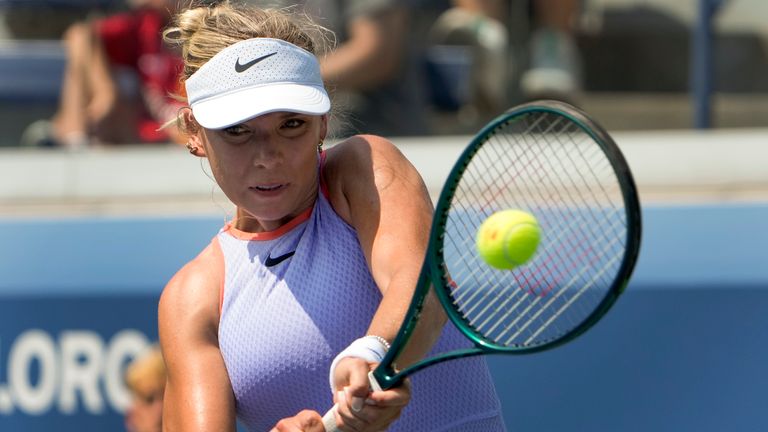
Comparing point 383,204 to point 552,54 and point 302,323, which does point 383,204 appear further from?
point 552,54

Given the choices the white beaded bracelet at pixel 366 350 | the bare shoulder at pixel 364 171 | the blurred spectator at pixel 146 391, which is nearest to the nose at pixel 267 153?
the bare shoulder at pixel 364 171

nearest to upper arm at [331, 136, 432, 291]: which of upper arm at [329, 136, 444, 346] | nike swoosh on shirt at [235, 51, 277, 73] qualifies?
upper arm at [329, 136, 444, 346]

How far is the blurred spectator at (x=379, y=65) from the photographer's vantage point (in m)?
3.53

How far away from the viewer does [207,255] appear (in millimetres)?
1961

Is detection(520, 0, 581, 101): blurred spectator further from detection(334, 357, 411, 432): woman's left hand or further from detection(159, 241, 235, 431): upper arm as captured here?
detection(334, 357, 411, 432): woman's left hand

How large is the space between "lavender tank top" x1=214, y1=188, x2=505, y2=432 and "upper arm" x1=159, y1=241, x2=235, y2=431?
0.06 ft

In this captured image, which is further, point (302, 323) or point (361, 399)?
point (302, 323)

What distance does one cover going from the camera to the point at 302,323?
6.08 feet

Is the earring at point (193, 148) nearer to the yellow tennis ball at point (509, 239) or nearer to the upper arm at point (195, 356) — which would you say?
the upper arm at point (195, 356)

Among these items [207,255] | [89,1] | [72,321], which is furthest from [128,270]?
[207,255]

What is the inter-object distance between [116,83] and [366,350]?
2.42 metres

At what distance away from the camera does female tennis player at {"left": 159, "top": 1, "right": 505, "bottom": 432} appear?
1781 millimetres

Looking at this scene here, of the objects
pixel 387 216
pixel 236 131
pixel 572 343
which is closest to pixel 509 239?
pixel 387 216

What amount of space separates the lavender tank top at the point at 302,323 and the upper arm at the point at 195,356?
19 mm
